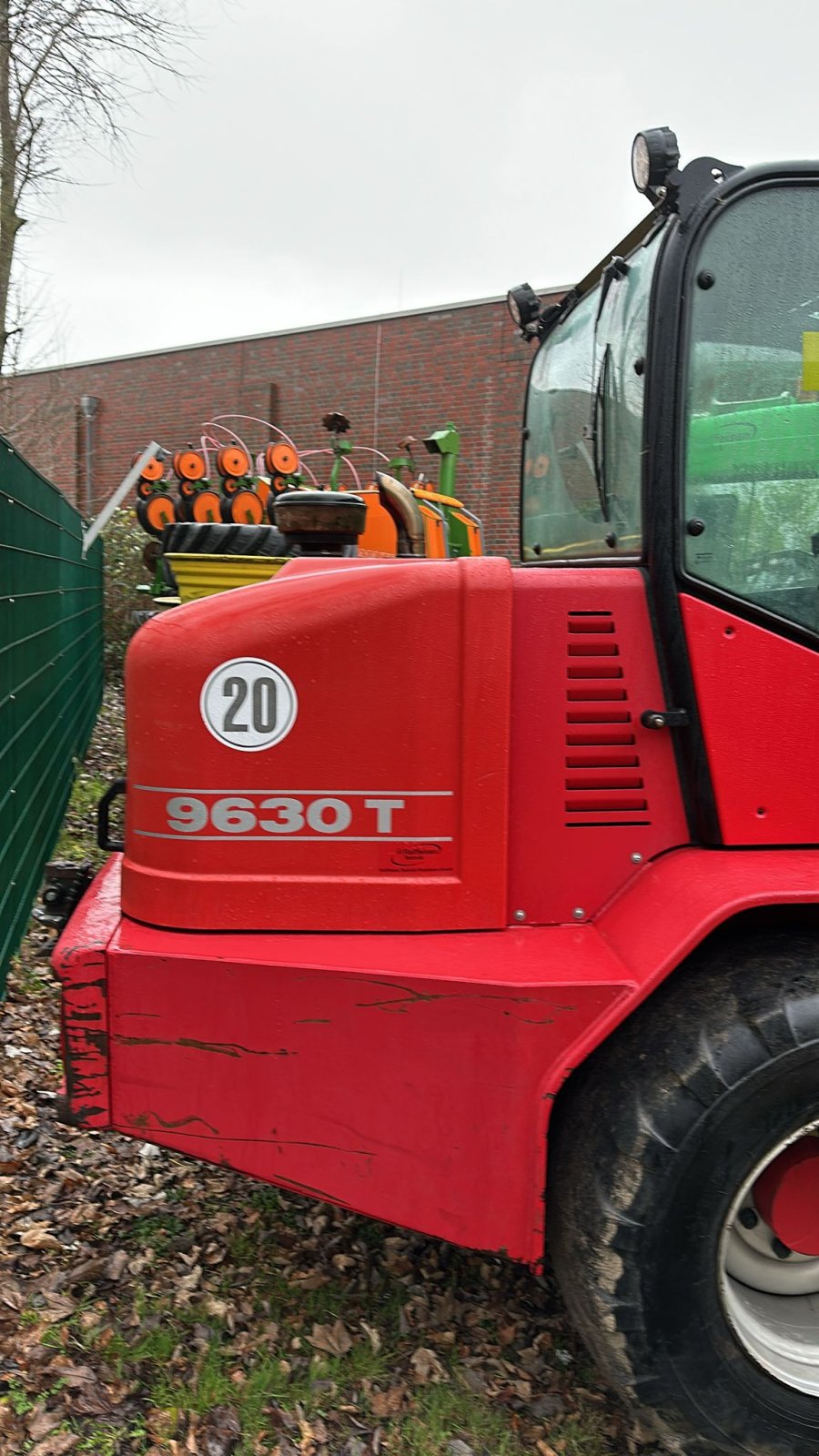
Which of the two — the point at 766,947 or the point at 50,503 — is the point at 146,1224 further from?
the point at 50,503

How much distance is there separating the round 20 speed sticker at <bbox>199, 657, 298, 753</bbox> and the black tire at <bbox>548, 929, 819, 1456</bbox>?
39.1 inches

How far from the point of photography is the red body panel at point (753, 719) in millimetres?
2078

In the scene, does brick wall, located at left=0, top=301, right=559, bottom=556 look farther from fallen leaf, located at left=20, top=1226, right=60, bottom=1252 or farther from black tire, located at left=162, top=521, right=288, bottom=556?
fallen leaf, located at left=20, top=1226, right=60, bottom=1252

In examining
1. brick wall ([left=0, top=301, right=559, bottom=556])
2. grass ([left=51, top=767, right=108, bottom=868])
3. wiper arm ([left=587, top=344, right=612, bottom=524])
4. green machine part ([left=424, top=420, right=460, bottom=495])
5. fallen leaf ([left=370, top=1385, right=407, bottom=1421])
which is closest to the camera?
fallen leaf ([left=370, top=1385, right=407, bottom=1421])

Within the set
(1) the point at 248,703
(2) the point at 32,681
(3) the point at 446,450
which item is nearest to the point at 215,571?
(2) the point at 32,681

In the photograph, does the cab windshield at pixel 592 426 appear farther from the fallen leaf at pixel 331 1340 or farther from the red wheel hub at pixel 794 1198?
the fallen leaf at pixel 331 1340

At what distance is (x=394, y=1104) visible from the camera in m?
2.05

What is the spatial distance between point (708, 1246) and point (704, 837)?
813mm

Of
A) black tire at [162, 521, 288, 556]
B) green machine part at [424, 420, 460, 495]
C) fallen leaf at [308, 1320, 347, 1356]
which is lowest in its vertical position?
fallen leaf at [308, 1320, 347, 1356]

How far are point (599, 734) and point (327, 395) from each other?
17101 mm

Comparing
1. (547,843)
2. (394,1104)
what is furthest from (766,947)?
(394,1104)

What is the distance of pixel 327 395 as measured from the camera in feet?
59.1

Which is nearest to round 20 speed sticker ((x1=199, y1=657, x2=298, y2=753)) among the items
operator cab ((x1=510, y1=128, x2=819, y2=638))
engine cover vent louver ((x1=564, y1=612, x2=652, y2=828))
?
engine cover vent louver ((x1=564, y1=612, x2=652, y2=828))

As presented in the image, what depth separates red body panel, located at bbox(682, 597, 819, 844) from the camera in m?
2.08
